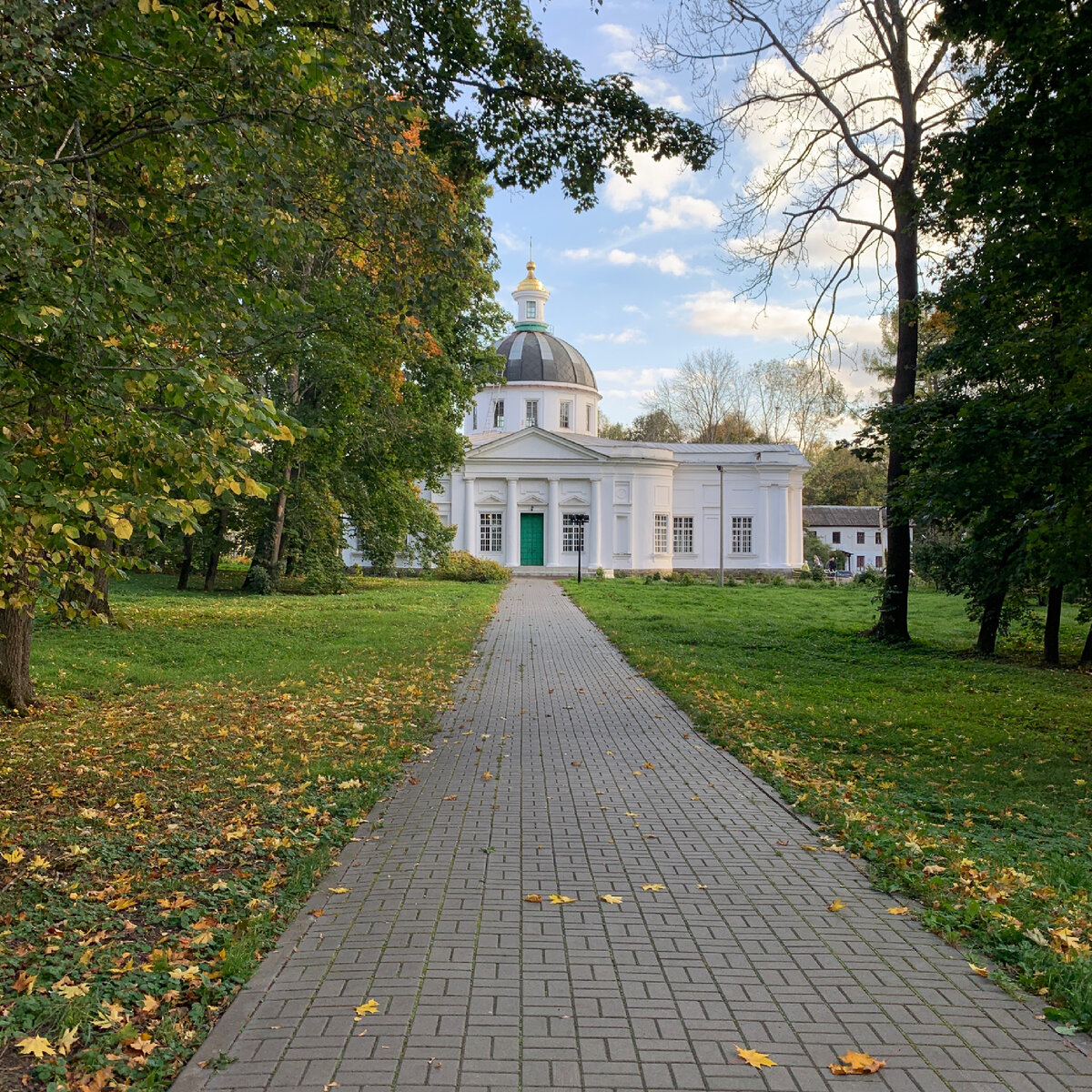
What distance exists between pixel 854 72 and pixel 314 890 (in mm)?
18976

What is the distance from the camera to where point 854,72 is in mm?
18406

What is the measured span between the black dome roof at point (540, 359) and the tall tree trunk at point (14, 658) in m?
48.8

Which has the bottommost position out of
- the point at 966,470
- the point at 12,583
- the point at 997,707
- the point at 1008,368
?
the point at 997,707

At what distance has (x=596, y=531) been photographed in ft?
164

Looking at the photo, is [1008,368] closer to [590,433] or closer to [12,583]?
[12,583]

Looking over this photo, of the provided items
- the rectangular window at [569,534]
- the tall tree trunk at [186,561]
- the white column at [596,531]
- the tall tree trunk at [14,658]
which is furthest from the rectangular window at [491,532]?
the tall tree trunk at [14,658]

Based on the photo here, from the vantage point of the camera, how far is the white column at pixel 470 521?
50.3 meters

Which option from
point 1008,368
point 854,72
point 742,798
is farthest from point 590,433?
point 742,798

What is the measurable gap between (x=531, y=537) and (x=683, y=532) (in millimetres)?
8922

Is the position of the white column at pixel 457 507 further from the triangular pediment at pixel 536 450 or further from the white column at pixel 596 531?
the white column at pixel 596 531

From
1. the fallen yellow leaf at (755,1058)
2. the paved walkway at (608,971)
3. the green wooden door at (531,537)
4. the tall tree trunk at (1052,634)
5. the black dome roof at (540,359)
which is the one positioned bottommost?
→ the paved walkway at (608,971)

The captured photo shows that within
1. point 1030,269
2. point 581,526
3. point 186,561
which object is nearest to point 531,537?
point 581,526

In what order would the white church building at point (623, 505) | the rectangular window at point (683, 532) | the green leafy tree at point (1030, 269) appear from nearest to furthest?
the green leafy tree at point (1030, 269), the white church building at point (623, 505), the rectangular window at point (683, 532)

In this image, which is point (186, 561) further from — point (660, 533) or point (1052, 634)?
point (660, 533)
